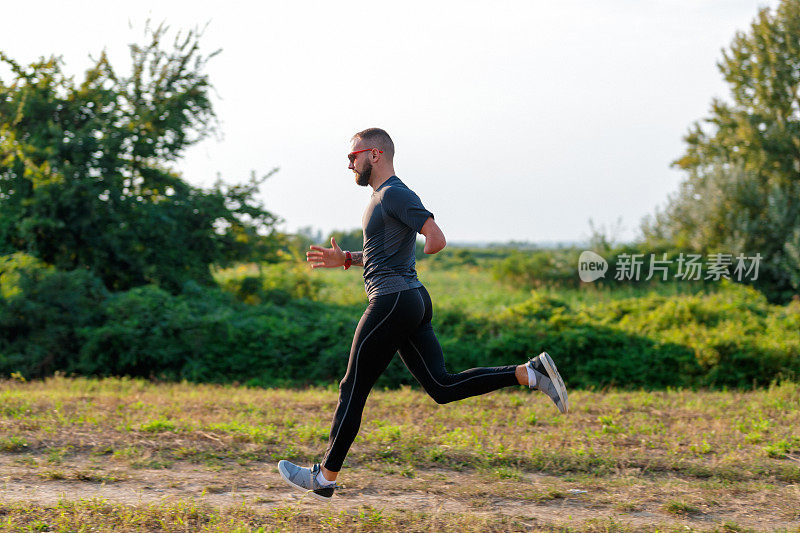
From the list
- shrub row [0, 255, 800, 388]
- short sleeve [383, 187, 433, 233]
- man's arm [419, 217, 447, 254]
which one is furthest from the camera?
shrub row [0, 255, 800, 388]

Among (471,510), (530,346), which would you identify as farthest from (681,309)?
(471,510)

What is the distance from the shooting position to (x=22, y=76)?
14.2 m

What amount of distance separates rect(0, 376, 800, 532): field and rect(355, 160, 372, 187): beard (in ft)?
6.91

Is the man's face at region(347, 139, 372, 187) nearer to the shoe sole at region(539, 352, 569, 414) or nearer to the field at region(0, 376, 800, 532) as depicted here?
the shoe sole at region(539, 352, 569, 414)

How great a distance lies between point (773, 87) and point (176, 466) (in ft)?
76.5

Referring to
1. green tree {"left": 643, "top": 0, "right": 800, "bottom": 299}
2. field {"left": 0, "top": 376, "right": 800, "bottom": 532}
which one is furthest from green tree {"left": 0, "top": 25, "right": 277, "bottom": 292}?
green tree {"left": 643, "top": 0, "right": 800, "bottom": 299}

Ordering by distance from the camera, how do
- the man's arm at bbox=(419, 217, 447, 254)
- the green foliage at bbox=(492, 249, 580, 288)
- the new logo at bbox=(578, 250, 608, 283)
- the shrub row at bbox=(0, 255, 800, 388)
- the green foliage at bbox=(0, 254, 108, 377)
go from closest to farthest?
the man's arm at bbox=(419, 217, 447, 254)
the green foliage at bbox=(0, 254, 108, 377)
the shrub row at bbox=(0, 255, 800, 388)
the new logo at bbox=(578, 250, 608, 283)
the green foliage at bbox=(492, 249, 580, 288)

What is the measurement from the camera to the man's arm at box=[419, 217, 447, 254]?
3.81 meters

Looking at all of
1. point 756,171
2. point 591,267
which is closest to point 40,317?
point 591,267

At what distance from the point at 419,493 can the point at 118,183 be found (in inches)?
470

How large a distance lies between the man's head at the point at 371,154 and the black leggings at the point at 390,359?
2.62 feet

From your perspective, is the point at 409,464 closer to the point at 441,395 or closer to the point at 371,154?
the point at 441,395

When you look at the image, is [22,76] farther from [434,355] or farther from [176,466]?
[434,355]

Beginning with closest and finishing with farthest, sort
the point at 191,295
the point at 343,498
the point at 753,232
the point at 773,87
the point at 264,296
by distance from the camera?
the point at 343,498 < the point at 191,295 < the point at 264,296 < the point at 753,232 < the point at 773,87
